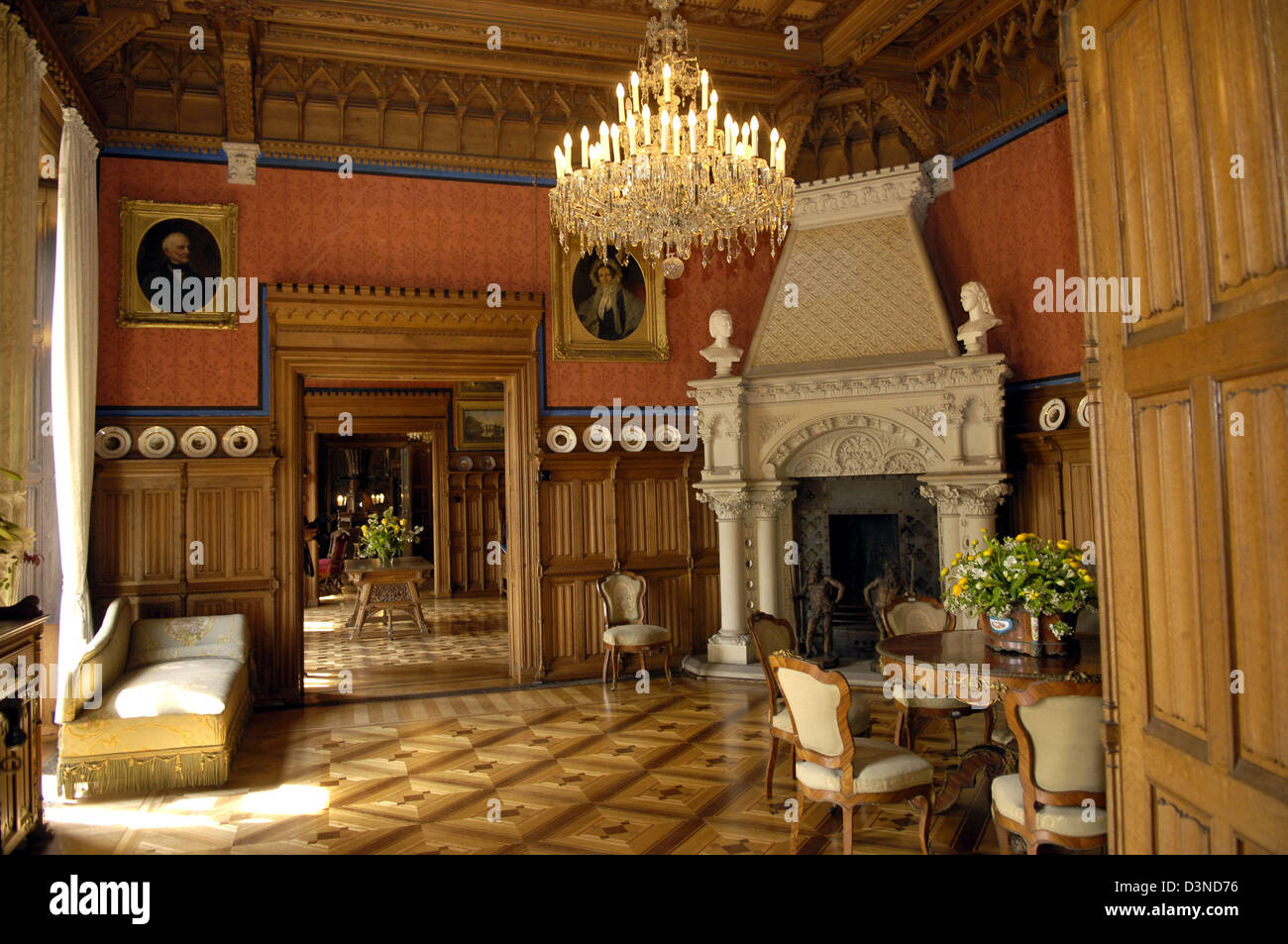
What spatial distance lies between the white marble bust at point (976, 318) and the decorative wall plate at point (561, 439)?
3.51m

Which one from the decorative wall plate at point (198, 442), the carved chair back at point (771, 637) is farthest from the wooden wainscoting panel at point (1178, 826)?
the decorative wall plate at point (198, 442)

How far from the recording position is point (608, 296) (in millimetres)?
7938

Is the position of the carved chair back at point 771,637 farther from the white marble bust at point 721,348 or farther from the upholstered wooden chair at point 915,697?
the white marble bust at point 721,348

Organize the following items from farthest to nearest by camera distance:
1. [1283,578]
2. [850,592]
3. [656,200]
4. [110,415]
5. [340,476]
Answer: [340,476], [850,592], [110,415], [656,200], [1283,578]

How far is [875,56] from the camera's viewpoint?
24.0 feet

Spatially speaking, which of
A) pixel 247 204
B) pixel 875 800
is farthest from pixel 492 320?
pixel 875 800

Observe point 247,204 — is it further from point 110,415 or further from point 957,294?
point 957,294

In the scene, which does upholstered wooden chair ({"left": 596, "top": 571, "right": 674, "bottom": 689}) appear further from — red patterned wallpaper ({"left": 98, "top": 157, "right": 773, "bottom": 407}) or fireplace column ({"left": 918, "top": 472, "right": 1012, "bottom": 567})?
fireplace column ({"left": 918, "top": 472, "right": 1012, "bottom": 567})

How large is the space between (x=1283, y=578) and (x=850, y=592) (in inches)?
252

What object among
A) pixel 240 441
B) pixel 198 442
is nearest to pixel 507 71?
pixel 240 441

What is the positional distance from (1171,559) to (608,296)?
Answer: 20.8 ft

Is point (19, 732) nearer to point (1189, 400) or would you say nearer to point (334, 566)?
point (1189, 400)

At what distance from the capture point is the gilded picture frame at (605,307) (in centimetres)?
778

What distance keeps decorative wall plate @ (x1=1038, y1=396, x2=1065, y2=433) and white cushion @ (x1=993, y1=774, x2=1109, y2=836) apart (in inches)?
151
